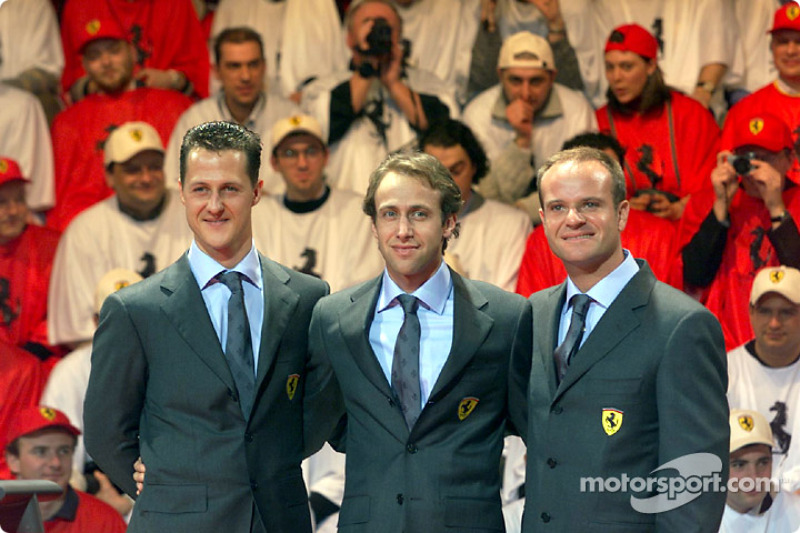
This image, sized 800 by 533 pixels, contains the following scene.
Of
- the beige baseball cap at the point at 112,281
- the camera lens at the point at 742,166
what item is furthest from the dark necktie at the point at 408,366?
the beige baseball cap at the point at 112,281

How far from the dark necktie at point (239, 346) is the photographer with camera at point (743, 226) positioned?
3.53 metres

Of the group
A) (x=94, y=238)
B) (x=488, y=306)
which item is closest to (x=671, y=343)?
(x=488, y=306)

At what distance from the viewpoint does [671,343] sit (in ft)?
9.50

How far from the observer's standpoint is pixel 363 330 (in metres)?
3.15

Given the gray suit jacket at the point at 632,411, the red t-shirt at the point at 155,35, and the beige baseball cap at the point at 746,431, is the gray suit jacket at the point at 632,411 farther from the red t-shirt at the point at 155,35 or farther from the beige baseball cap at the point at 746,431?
the red t-shirt at the point at 155,35

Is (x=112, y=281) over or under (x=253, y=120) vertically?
under

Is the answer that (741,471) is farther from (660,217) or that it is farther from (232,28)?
(232,28)

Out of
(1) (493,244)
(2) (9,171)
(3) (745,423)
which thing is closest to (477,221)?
(1) (493,244)

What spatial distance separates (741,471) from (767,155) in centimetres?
159

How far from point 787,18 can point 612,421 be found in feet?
14.6

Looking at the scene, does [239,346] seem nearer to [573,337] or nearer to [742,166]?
[573,337]

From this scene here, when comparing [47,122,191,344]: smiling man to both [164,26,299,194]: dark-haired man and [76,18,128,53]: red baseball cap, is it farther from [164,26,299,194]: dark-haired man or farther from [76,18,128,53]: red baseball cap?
[76,18,128,53]: red baseball cap

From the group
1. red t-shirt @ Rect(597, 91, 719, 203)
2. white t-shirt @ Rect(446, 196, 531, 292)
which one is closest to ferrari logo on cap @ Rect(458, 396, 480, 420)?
white t-shirt @ Rect(446, 196, 531, 292)

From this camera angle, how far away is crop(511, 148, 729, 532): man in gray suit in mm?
2857
